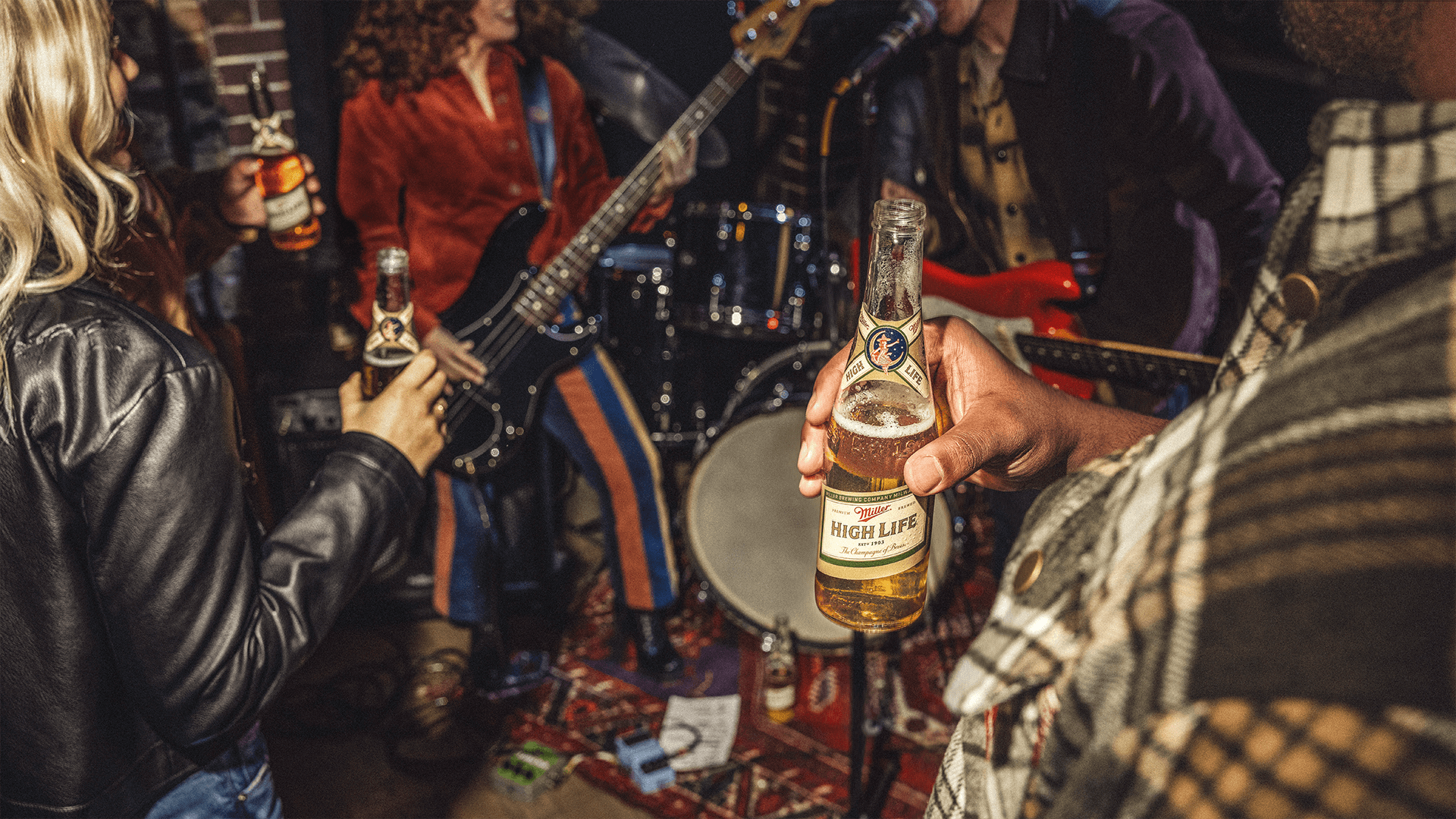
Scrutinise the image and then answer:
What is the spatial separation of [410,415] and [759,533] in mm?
1840

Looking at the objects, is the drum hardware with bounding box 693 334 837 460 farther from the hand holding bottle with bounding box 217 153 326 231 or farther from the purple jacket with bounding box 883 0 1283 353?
the hand holding bottle with bounding box 217 153 326 231

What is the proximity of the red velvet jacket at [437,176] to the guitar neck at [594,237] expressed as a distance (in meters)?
0.09

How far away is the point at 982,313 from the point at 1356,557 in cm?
232

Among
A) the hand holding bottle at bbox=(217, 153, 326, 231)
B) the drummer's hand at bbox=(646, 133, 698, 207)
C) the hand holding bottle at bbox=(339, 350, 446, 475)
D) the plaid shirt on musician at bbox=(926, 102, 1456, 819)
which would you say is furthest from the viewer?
the drummer's hand at bbox=(646, 133, 698, 207)

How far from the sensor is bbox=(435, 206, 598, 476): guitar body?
298cm

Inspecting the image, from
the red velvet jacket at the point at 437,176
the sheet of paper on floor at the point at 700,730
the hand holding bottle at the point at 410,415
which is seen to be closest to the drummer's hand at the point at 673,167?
the red velvet jacket at the point at 437,176

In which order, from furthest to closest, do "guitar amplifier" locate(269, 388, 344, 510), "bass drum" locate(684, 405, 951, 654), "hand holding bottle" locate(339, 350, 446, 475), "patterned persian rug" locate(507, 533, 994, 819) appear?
1. "guitar amplifier" locate(269, 388, 344, 510)
2. "bass drum" locate(684, 405, 951, 654)
3. "patterned persian rug" locate(507, 533, 994, 819)
4. "hand holding bottle" locate(339, 350, 446, 475)

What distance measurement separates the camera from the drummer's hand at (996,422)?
3.63 feet

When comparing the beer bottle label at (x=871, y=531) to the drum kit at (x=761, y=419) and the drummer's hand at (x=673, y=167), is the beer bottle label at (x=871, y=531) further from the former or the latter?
the drummer's hand at (x=673, y=167)

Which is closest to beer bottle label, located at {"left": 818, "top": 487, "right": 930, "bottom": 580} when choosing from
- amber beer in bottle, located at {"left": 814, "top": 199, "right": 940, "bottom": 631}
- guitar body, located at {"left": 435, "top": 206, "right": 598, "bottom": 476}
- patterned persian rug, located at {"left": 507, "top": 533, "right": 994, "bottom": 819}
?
amber beer in bottle, located at {"left": 814, "top": 199, "right": 940, "bottom": 631}

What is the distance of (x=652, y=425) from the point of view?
3.81 meters

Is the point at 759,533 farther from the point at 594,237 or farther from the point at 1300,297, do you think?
the point at 1300,297

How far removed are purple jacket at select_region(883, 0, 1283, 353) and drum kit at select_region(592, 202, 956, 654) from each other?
66cm

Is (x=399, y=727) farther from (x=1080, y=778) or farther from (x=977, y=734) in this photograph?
(x=1080, y=778)
